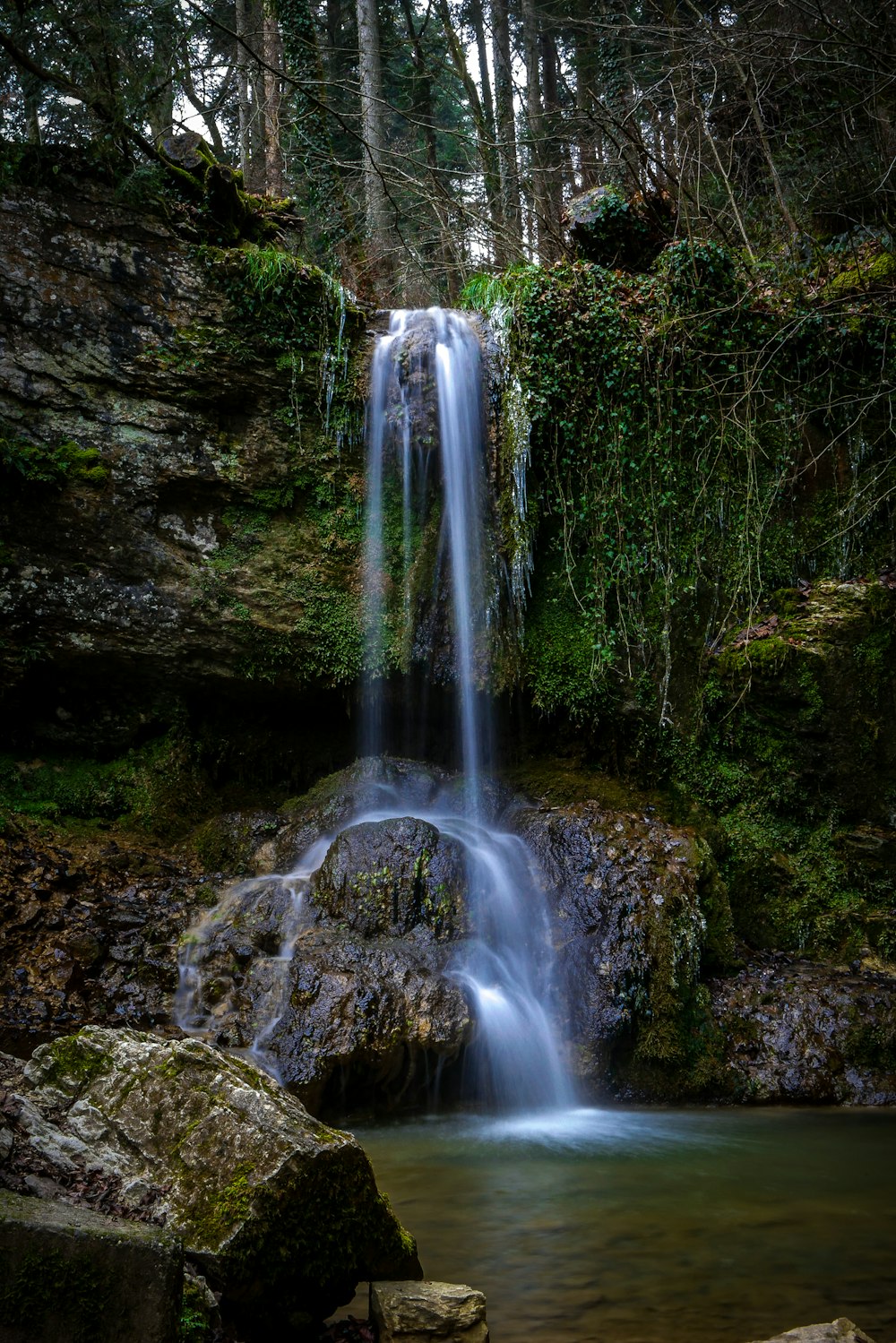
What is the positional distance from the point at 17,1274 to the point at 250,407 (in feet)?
21.9

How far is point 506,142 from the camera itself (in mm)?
9039

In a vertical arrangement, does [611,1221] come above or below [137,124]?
below

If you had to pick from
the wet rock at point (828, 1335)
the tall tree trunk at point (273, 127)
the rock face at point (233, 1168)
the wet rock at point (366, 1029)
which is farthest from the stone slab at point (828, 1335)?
the tall tree trunk at point (273, 127)

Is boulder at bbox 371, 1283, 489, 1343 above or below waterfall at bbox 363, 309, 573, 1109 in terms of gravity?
below

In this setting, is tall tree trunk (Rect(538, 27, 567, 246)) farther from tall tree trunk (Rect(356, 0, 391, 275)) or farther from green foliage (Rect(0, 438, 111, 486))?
green foliage (Rect(0, 438, 111, 486))

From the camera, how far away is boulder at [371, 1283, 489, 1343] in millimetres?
2230

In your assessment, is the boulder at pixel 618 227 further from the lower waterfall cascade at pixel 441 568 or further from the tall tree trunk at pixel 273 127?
the tall tree trunk at pixel 273 127

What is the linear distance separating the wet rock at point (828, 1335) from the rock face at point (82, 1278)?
156 centimetres

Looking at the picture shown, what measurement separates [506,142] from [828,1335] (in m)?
10.0

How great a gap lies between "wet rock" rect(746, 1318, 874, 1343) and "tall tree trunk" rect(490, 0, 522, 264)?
8874 mm

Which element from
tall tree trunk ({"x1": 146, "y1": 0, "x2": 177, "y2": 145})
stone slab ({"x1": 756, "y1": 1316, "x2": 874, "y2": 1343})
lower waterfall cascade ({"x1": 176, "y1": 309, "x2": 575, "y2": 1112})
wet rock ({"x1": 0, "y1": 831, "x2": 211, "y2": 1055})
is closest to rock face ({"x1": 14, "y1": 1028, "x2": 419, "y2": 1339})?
stone slab ({"x1": 756, "y1": 1316, "x2": 874, "y2": 1343})

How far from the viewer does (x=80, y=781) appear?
23.5ft

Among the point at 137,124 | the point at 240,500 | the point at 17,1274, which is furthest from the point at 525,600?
the point at 17,1274

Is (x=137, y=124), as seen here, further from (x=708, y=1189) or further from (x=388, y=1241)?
(x=708, y=1189)
